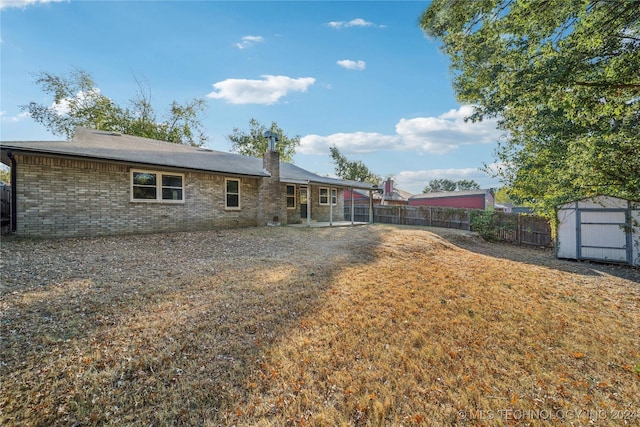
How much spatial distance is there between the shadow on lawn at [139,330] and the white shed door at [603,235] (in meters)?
10.1

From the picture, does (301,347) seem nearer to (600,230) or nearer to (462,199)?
(600,230)

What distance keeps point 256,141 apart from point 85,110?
17.1 metres

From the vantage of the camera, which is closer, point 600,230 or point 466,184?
point 600,230

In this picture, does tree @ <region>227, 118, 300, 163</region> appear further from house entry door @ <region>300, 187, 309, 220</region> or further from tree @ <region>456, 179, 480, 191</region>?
tree @ <region>456, 179, 480, 191</region>

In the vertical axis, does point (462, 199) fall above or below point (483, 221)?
above

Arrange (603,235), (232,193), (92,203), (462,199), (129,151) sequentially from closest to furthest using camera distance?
(92,203)
(603,235)
(129,151)
(232,193)
(462,199)

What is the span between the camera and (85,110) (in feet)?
72.4

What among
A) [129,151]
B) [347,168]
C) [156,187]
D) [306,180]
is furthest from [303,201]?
[347,168]

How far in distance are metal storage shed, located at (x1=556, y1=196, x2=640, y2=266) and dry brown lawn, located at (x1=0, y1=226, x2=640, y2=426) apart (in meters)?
4.81

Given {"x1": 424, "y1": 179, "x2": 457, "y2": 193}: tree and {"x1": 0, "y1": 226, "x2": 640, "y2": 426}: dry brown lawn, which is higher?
{"x1": 424, "y1": 179, "x2": 457, "y2": 193}: tree

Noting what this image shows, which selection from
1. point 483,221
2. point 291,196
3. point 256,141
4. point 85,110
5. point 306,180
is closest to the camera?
point 306,180

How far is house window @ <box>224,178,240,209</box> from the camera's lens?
12.4 metres

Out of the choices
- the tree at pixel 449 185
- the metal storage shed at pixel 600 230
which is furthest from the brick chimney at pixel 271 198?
the tree at pixel 449 185

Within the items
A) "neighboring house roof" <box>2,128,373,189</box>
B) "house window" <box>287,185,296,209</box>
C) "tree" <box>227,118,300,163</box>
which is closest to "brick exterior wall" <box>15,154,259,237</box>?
"neighboring house roof" <box>2,128,373,189</box>
